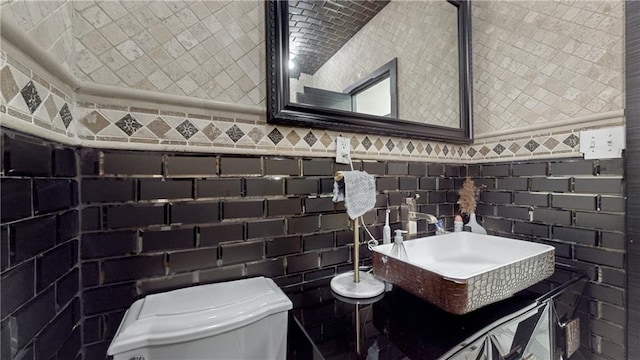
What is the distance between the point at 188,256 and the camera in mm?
766

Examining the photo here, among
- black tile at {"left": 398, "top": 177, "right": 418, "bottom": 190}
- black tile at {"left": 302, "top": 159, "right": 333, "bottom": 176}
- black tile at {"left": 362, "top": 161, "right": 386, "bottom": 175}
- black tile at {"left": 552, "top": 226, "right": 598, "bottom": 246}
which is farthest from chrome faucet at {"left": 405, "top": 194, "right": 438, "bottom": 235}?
black tile at {"left": 552, "top": 226, "right": 598, "bottom": 246}

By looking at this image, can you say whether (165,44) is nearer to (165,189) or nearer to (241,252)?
(165,189)

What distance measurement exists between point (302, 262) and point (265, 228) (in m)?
0.22

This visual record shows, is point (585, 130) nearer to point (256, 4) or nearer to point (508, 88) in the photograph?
point (508, 88)

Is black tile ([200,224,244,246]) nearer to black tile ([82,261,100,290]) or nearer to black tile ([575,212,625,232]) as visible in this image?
black tile ([82,261,100,290])

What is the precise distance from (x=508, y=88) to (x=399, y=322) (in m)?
1.33

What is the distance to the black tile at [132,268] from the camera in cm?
68

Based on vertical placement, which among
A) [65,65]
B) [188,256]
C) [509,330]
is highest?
[65,65]

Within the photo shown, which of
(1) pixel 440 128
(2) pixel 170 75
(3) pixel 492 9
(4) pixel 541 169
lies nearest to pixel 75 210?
(2) pixel 170 75

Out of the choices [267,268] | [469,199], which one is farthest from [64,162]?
[469,199]

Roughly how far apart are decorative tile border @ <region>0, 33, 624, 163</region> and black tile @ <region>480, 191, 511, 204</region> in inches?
8.4

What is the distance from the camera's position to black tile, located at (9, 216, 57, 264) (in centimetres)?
42

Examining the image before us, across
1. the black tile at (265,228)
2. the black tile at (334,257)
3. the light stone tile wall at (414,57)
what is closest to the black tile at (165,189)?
the black tile at (265,228)

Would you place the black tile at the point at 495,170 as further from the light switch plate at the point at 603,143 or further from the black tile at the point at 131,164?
the black tile at the point at 131,164
